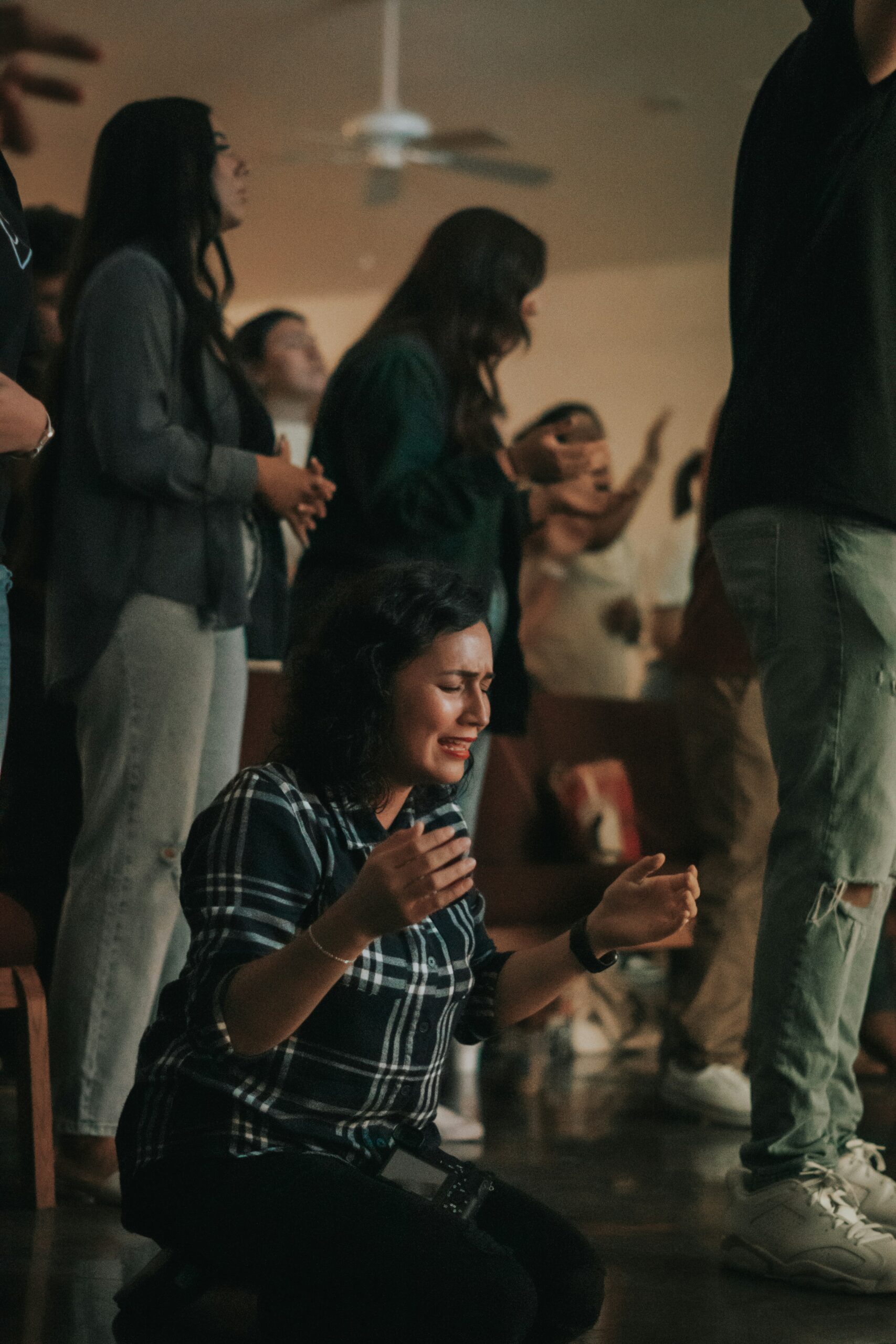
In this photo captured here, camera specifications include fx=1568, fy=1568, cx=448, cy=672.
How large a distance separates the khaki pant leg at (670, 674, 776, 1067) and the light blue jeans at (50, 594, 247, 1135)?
4.16 feet

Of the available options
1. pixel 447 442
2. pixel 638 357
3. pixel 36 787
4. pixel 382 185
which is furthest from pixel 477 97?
pixel 36 787

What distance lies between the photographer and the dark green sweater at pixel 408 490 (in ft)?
7.41

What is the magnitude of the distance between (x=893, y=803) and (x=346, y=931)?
771mm

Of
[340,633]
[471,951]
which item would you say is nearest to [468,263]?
[340,633]

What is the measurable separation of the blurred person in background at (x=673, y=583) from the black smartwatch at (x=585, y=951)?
3.00 meters

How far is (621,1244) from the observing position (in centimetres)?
187

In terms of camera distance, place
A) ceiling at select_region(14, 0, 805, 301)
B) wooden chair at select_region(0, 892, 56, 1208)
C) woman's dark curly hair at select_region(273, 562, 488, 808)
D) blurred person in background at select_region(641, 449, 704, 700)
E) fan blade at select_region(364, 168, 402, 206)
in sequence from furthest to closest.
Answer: fan blade at select_region(364, 168, 402, 206), ceiling at select_region(14, 0, 805, 301), blurred person in background at select_region(641, 449, 704, 700), wooden chair at select_region(0, 892, 56, 1208), woman's dark curly hair at select_region(273, 562, 488, 808)

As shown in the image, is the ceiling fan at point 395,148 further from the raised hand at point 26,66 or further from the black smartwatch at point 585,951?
the black smartwatch at point 585,951

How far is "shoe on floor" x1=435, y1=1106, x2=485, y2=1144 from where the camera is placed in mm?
2492

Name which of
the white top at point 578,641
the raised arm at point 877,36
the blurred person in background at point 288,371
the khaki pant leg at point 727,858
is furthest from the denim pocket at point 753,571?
the white top at point 578,641

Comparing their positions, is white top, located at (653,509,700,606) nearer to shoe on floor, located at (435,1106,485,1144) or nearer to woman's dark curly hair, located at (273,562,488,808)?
shoe on floor, located at (435,1106,485,1144)

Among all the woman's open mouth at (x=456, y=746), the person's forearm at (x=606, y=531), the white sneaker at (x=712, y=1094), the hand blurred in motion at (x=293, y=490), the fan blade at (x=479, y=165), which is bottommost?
the white sneaker at (x=712, y=1094)

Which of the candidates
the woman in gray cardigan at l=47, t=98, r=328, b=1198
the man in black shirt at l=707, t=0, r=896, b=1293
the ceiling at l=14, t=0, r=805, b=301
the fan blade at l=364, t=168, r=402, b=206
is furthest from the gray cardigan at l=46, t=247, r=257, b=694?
the fan blade at l=364, t=168, r=402, b=206

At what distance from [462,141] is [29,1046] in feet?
16.5
